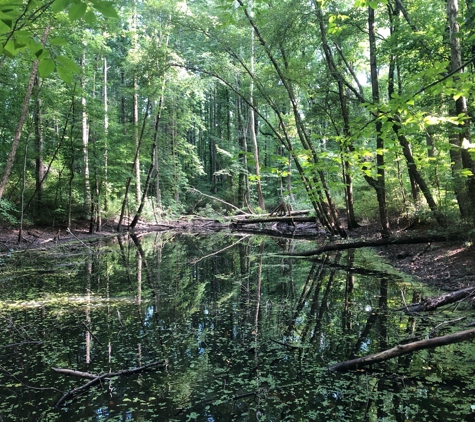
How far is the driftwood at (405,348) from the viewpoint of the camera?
2.66 meters

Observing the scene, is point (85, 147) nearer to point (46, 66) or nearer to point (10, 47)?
point (10, 47)

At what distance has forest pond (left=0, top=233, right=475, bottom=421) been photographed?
262 centimetres

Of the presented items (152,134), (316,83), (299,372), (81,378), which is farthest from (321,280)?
(152,134)

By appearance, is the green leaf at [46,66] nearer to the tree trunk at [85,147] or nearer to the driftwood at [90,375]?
the driftwood at [90,375]

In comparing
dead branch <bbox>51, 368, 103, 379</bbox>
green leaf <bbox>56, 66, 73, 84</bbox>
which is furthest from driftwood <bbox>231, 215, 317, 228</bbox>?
green leaf <bbox>56, 66, 73, 84</bbox>

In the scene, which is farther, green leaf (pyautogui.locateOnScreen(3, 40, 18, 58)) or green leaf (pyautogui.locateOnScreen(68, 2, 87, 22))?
green leaf (pyautogui.locateOnScreen(3, 40, 18, 58))

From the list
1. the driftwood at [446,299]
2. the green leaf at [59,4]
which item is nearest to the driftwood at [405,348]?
the driftwood at [446,299]

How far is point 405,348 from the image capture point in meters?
2.78

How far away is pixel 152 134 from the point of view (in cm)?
2008

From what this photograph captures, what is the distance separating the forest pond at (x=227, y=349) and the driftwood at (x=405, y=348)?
106mm

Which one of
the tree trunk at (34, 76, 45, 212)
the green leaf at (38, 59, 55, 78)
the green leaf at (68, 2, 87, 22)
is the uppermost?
the tree trunk at (34, 76, 45, 212)

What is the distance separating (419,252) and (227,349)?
678 cm

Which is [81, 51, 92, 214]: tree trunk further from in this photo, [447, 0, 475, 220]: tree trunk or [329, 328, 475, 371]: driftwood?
[329, 328, 475, 371]: driftwood

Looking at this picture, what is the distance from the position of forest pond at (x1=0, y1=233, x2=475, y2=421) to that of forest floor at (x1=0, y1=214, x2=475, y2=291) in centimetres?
55
